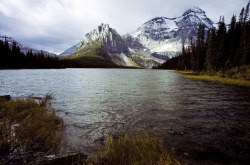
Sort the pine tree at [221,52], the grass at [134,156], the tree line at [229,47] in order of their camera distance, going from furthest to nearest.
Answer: the pine tree at [221,52], the tree line at [229,47], the grass at [134,156]

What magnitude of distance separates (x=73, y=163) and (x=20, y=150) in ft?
9.04

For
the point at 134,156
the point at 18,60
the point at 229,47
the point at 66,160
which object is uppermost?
the point at 229,47

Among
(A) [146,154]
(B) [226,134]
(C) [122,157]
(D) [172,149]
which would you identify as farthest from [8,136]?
(B) [226,134]

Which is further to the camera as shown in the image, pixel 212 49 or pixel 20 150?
pixel 212 49

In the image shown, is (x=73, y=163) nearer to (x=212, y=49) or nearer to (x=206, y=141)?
(x=206, y=141)

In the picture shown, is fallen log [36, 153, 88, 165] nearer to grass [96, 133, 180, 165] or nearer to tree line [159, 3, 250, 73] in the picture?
grass [96, 133, 180, 165]

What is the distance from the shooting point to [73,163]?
388 centimetres

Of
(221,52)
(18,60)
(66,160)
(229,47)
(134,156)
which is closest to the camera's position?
(66,160)

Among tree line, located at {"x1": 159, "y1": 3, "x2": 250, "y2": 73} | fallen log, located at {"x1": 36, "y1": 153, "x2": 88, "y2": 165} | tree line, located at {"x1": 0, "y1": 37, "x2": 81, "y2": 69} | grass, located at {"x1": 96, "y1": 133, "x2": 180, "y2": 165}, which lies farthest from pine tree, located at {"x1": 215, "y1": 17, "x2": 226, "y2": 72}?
tree line, located at {"x1": 0, "y1": 37, "x2": 81, "y2": 69}

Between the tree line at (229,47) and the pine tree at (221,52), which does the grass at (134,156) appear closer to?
the tree line at (229,47)

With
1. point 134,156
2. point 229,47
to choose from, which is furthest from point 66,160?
point 229,47

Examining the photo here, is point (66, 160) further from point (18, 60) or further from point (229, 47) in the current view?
point (18, 60)

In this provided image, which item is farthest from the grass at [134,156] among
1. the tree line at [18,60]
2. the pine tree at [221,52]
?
the tree line at [18,60]

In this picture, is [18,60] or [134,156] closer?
[134,156]
